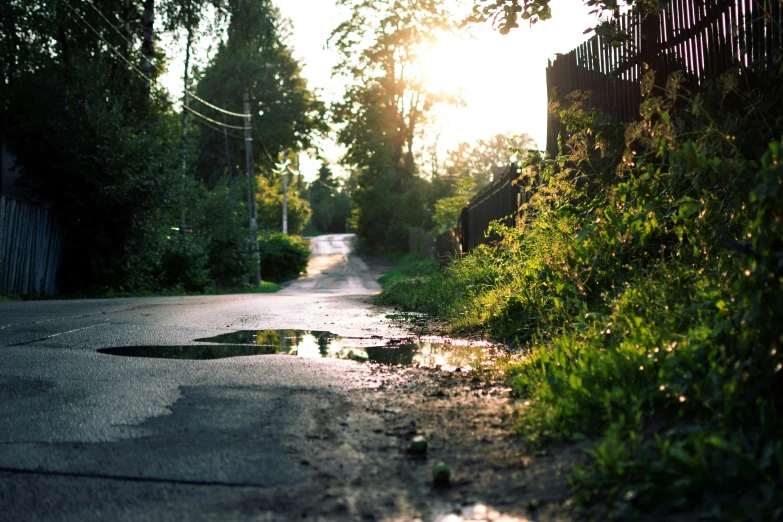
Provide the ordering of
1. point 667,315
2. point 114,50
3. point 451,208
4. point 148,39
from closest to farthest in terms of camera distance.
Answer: point 667,315 → point 114,50 → point 148,39 → point 451,208

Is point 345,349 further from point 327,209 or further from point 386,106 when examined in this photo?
point 327,209

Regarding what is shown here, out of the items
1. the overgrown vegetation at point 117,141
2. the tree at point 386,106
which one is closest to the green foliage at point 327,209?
the tree at point 386,106

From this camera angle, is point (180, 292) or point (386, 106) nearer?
point (180, 292)

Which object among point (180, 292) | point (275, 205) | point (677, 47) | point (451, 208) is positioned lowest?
point (180, 292)

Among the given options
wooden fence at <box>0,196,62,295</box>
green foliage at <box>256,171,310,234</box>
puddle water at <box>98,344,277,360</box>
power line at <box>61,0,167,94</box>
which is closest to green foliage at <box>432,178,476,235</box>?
green foliage at <box>256,171,310,234</box>

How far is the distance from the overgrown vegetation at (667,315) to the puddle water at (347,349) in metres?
0.49

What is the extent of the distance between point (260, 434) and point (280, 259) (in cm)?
4113

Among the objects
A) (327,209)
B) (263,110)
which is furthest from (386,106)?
(327,209)

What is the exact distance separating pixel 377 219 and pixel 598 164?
49208 mm

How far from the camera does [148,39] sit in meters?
24.2

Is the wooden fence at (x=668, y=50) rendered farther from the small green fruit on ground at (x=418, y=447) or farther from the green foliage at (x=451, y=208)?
the green foliage at (x=451, y=208)

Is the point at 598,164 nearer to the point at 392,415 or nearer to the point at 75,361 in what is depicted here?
the point at 392,415

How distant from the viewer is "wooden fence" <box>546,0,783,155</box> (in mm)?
5594

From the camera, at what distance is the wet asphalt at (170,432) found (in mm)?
2828
